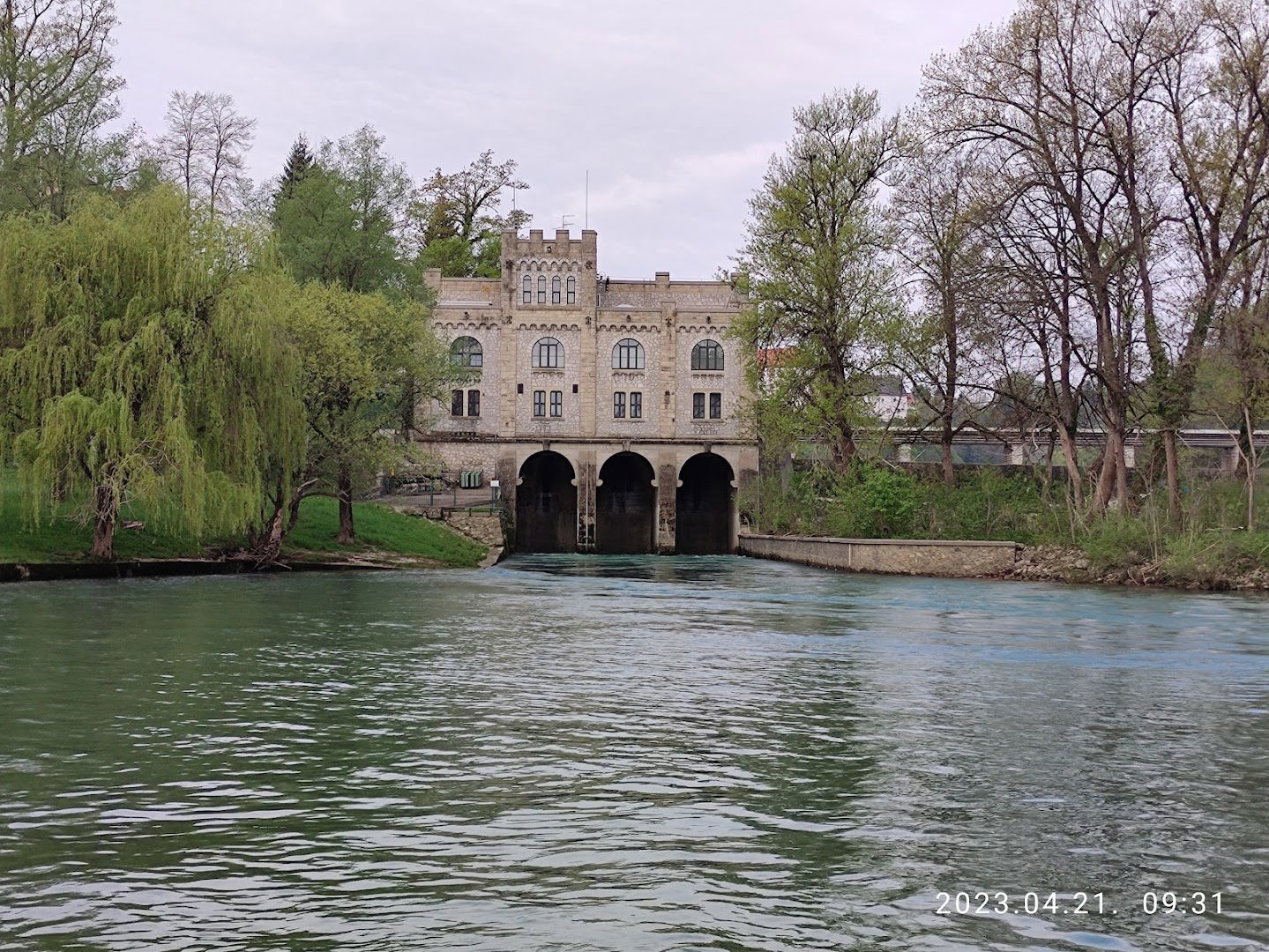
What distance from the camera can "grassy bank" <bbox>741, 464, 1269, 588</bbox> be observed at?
39.2 meters

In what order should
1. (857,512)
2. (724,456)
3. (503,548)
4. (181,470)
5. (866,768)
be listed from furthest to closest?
(724,456)
(503,548)
(857,512)
(181,470)
(866,768)

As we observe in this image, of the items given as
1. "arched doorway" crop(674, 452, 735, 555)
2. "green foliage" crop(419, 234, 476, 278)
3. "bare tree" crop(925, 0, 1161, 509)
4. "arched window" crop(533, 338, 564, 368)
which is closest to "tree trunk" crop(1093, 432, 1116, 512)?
"bare tree" crop(925, 0, 1161, 509)

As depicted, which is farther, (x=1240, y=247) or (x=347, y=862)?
(x=1240, y=247)

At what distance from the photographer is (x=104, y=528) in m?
37.3

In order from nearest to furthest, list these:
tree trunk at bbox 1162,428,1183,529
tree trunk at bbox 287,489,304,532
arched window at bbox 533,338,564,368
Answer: tree trunk at bbox 1162,428,1183,529, tree trunk at bbox 287,489,304,532, arched window at bbox 533,338,564,368

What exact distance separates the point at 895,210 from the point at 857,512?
11.6m

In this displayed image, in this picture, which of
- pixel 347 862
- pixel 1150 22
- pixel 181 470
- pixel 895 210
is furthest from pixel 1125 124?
pixel 347 862

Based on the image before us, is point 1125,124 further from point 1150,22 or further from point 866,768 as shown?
point 866,768

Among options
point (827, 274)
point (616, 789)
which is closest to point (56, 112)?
point (827, 274)

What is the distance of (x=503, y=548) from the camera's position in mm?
62469

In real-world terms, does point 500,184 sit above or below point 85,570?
above

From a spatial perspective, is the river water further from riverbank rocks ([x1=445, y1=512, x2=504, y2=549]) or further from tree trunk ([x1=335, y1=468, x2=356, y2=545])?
riverbank rocks ([x1=445, y1=512, x2=504, y2=549])

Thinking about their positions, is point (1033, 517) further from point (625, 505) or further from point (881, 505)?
point (625, 505)

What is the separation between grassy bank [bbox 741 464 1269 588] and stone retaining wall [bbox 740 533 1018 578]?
1145mm
